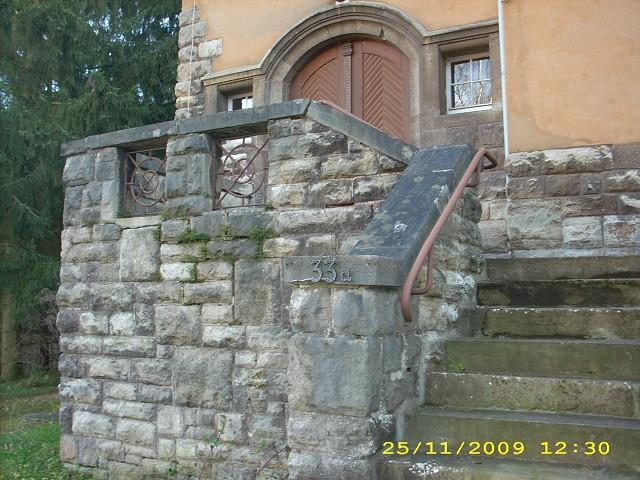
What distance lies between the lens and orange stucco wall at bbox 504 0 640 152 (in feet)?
18.8

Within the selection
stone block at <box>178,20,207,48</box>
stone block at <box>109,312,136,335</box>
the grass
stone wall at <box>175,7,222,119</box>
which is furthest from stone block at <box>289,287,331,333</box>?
stone block at <box>178,20,207,48</box>

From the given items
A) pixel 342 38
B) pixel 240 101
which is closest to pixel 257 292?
pixel 342 38

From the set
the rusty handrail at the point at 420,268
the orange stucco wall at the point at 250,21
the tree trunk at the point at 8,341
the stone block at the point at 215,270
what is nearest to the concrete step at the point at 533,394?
the rusty handrail at the point at 420,268

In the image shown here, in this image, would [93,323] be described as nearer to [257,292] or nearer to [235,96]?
[257,292]

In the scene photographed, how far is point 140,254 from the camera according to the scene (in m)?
5.16

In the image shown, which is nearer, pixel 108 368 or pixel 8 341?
pixel 108 368

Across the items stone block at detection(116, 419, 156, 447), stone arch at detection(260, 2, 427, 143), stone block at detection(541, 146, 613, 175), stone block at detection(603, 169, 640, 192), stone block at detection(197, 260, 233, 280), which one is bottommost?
stone block at detection(116, 419, 156, 447)

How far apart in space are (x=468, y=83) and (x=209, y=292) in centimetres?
424

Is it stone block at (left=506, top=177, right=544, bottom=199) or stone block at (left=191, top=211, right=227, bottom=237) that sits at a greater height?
stone block at (left=506, top=177, right=544, bottom=199)

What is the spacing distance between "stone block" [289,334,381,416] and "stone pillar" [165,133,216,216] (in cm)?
190

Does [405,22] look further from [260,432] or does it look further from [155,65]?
[155,65]

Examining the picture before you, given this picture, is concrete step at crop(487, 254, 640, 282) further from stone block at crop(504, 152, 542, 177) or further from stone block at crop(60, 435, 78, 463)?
stone block at crop(60, 435, 78, 463)

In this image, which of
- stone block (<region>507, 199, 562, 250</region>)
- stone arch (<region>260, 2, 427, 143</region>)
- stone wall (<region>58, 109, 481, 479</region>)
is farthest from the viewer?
stone arch (<region>260, 2, 427, 143</region>)

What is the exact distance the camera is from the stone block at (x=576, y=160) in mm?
5801
